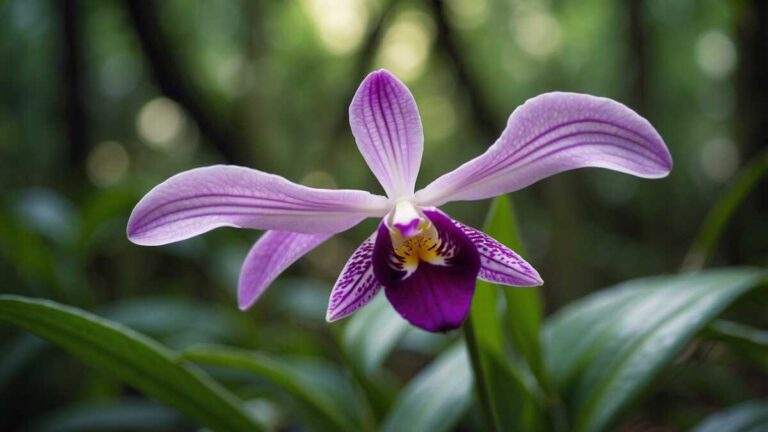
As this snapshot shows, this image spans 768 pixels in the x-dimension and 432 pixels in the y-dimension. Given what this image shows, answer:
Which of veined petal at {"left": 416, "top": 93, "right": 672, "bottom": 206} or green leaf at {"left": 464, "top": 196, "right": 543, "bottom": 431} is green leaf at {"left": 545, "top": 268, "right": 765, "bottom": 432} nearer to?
green leaf at {"left": 464, "top": 196, "right": 543, "bottom": 431}

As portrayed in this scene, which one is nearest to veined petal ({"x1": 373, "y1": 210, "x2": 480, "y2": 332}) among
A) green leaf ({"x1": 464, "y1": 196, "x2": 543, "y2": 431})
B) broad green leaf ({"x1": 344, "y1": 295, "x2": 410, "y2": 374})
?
green leaf ({"x1": 464, "y1": 196, "x2": 543, "y2": 431})

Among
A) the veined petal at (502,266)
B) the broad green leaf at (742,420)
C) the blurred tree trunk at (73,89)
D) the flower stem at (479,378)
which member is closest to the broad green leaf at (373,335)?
Answer: the flower stem at (479,378)

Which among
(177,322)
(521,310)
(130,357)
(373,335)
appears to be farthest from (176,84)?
(521,310)

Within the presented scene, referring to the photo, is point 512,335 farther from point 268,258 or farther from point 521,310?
point 268,258

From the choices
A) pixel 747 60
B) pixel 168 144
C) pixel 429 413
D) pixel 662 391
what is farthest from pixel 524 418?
pixel 168 144

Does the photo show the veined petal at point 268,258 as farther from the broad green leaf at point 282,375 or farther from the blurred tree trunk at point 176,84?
the blurred tree trunk at point 176,84
